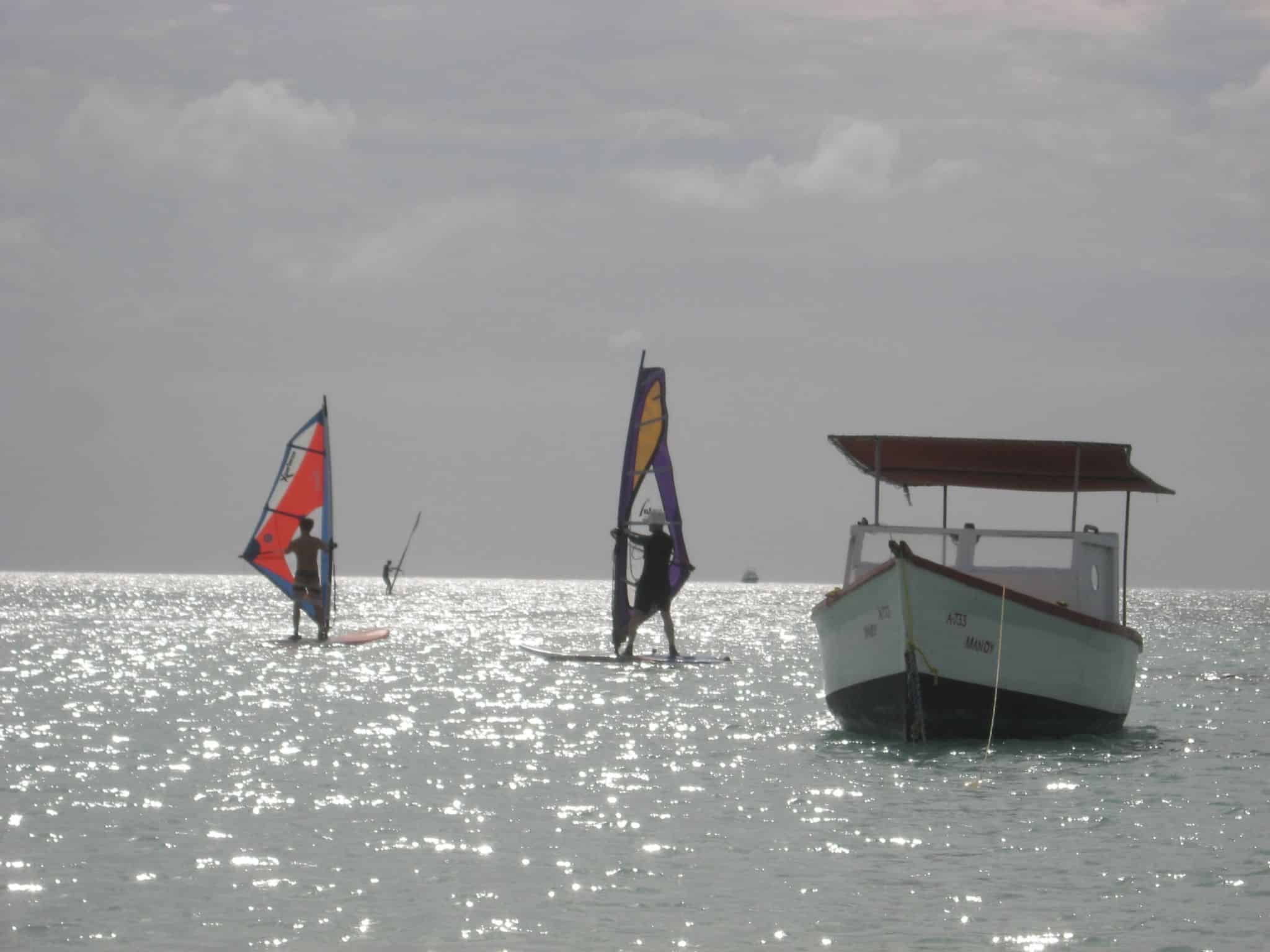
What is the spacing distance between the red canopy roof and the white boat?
2 cm

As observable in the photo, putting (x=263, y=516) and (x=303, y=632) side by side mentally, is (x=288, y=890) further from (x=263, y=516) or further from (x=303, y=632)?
(x=303, y=632)

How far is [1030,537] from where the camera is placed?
1638 cm

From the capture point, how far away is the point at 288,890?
8.53m

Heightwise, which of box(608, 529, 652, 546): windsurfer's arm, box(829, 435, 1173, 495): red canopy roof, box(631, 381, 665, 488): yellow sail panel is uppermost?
box(631, 381, 665, 488): yellow sail panel

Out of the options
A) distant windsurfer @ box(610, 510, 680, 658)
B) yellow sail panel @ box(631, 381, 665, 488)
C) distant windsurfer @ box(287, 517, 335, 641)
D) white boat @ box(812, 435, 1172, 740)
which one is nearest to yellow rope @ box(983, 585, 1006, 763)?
white boat @ box(812, 435, 1172, 740)

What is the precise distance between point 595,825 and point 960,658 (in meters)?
4.96

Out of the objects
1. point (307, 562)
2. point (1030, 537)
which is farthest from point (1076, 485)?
point (307, 562)

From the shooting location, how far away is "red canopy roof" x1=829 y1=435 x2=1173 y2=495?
53.9 feet

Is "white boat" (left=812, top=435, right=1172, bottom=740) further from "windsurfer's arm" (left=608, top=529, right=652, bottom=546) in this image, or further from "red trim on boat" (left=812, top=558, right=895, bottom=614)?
"windsurfer's arm" (left=608, top=529, right=652, bottom=546)

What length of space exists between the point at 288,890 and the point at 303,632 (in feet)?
102

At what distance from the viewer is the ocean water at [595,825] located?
7.94 m

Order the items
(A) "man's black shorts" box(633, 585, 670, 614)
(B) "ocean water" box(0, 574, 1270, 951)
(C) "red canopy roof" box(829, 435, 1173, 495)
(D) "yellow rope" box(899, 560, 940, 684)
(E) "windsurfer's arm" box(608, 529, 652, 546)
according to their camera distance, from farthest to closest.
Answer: (A) "man's black shorts" box(633, 585, 670, 614), (E) "windsurfer's arm" box(608, 529, 652, 546), (C) "red canopy roof" box(829, 435, 1173, 495), (D) "yellow rope" box(899, 560, 940, 684), (B) "ocean water" box(0, 574, 1270, 951)

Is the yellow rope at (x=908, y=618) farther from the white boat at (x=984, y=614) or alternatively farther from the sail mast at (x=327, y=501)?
the sail mast at (x=327, y=501)

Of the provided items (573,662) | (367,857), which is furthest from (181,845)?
(573,662)
